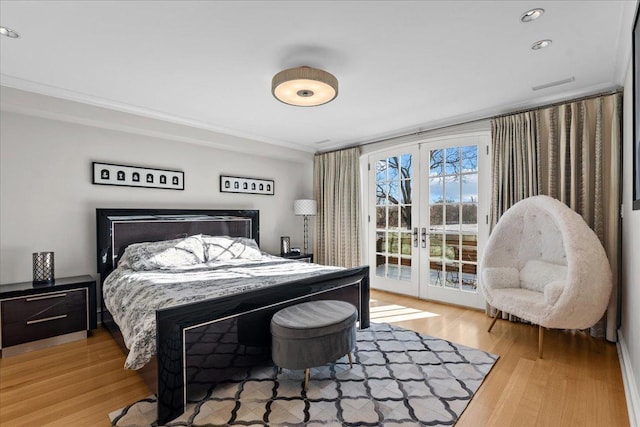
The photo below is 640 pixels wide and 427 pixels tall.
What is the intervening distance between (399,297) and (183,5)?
4.09 m

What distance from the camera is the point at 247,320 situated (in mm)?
2244

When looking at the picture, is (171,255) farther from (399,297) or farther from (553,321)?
(553,321)

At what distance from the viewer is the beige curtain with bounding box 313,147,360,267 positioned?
496cm

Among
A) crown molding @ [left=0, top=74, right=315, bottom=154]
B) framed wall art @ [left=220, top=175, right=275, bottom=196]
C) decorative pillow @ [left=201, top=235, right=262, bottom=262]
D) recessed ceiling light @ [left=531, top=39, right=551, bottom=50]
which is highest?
recessed ceiling light @ [left=531, top=39, right=551, bottom=50]

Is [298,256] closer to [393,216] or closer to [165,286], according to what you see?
[393,216]

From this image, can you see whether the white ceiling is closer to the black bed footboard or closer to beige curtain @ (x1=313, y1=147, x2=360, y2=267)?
beige curtain @ (x1=313, y1=147, x2=360, y2=267)

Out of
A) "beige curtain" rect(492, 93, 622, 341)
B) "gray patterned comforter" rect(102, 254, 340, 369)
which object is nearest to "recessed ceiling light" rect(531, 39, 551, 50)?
"beige curtain" rect(492, 93, 622, 341)

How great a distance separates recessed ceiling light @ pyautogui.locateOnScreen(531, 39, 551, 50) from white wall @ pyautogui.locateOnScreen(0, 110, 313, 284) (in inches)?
151

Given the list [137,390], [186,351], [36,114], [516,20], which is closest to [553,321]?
[516,20]

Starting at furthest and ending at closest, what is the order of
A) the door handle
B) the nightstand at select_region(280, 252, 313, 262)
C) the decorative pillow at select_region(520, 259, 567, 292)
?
the nightstand at select_region(280, 252, 313, 262) < the door handle < the decorative pillow at select_region(520, 259, 567, 292)

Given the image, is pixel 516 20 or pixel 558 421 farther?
pixel 516 20

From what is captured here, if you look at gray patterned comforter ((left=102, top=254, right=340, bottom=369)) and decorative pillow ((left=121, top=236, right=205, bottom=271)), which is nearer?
gray patterned comforter ((left=102, top=254, right=340, bottom=369))

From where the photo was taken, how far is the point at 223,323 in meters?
2.09

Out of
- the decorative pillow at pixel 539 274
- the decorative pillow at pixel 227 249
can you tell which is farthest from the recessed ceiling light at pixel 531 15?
the decorative pillow at pixel 227 249
